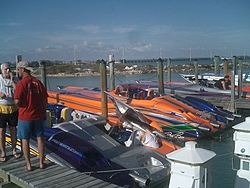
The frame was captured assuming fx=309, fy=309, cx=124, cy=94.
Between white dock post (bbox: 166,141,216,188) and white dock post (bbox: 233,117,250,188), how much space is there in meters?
0.77

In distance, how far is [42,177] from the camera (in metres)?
4.65

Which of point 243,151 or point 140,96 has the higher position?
point 243,151

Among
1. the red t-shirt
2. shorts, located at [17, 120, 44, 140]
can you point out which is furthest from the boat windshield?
the red t-shirt

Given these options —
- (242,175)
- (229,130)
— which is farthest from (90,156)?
(229,130)

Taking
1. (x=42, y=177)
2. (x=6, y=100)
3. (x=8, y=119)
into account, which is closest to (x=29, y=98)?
(x=6, y=100)

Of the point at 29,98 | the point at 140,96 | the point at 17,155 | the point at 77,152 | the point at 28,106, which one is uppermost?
the point at 29,98

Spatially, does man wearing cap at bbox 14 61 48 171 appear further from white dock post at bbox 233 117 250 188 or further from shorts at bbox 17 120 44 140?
white dock post at bbox 233 117 250 188

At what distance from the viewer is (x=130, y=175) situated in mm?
5922

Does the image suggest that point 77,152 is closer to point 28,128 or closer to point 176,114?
point 28,128

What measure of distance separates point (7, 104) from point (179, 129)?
6769 millimetres

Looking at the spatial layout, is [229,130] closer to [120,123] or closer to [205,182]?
[120,123]

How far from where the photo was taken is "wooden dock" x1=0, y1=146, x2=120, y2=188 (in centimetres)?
439

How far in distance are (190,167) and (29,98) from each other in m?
2.78

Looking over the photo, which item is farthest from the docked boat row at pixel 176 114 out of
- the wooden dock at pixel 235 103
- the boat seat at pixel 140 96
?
the wooden dock at pixel 235 103
